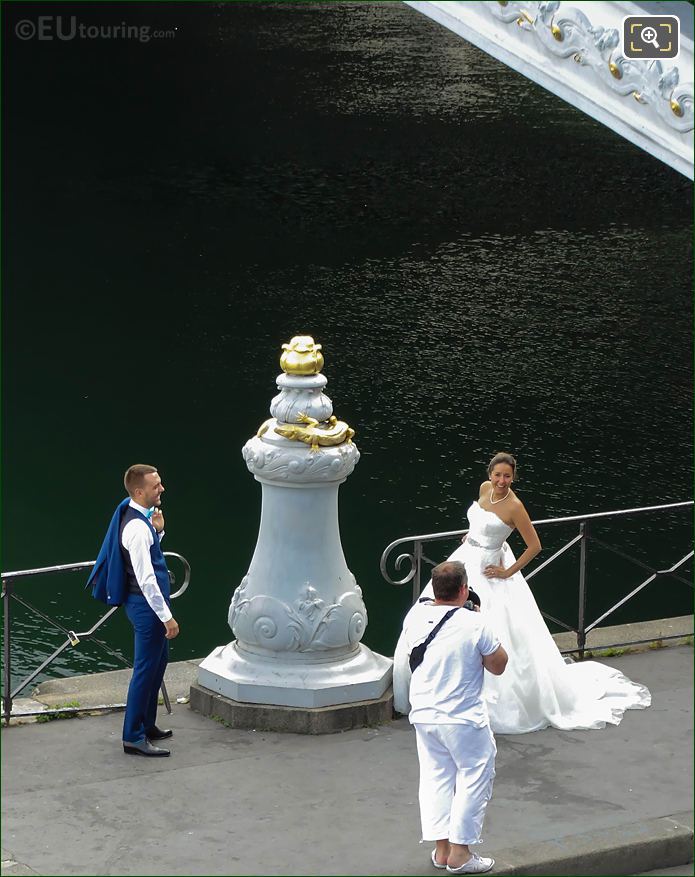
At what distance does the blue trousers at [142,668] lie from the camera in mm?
7961

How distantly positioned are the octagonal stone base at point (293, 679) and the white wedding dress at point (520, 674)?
0.54 ft

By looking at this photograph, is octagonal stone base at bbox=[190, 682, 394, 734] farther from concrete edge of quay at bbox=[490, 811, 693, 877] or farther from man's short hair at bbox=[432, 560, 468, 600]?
man's short hair at bbox=[432, 560, 468, 600]

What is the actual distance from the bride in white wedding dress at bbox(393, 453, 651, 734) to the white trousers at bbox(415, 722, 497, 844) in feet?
5.70

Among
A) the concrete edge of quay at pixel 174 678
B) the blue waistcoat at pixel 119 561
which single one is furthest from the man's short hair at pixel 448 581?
the concrete edge of quay at pixel 174 678

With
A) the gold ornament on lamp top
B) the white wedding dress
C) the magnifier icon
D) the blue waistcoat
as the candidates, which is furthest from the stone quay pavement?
the magnifier icon

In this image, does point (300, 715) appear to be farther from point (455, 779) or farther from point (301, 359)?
point (301, 359)

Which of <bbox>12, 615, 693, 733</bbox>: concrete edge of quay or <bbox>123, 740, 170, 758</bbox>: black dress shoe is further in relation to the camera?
<bbox>12, 615, 693, 733</bbox>: concrete edge of quay

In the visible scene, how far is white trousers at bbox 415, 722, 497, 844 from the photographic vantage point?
6596 mm

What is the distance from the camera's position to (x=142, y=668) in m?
8.03

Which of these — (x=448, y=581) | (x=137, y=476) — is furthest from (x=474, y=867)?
(x=137, y=476)

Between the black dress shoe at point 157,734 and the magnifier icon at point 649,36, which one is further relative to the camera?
the black dress shoe at point 157,734

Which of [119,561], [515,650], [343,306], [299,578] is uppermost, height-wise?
[343,306]

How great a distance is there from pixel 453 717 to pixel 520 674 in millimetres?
2122

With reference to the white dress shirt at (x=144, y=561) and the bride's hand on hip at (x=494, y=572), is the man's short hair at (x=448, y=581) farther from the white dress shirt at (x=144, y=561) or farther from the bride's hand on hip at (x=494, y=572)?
the bride's hand on hip at (x=494, y=572)
